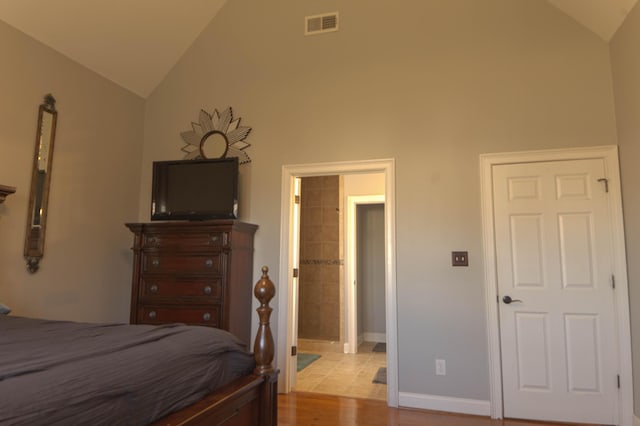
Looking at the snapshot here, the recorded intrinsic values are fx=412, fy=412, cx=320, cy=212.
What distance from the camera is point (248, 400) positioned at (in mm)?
1730

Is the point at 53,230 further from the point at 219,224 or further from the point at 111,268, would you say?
the point at 219,224

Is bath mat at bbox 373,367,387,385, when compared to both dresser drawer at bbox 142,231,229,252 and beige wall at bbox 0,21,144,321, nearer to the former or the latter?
dresser drawer at bbox 142,231,229,252

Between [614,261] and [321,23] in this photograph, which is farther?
[321,23]

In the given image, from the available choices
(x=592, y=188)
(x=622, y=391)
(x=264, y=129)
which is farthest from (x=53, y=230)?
(x=622, y=391)

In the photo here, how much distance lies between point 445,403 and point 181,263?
2386 millimetres

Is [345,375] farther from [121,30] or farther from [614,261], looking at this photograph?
[121,30]

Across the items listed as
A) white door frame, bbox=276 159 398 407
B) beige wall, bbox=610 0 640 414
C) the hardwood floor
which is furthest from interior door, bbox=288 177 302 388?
beige wall, bbox=610 0 640 414

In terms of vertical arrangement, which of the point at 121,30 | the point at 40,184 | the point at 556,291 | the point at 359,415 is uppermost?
the point at 121,30

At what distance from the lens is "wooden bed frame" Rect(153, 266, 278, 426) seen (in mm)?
1373

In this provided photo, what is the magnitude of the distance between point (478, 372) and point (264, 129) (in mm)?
2777

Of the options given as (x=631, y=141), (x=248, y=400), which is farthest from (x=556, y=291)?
(x=248, y=400)

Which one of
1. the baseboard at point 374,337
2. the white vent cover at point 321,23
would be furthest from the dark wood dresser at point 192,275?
the baseboard at point 374,337

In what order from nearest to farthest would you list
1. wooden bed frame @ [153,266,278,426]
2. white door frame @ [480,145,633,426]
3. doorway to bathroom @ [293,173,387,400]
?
wooden bed frame @ [153,266,278,426]
white door frame @ [480,145,633,426]
doorway to bathroom @ [293,173,387,400]

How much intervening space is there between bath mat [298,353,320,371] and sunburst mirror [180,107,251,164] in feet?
7.76
